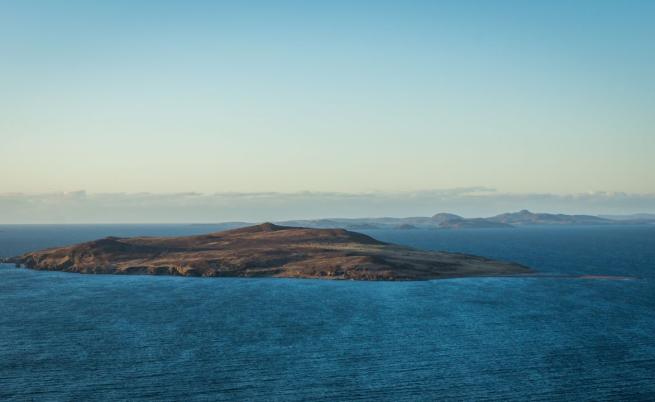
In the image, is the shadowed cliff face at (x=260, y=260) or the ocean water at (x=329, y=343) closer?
the ocean water at (x=329, y=343)

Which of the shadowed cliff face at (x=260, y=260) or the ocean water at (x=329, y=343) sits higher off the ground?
the shadowed cliff face at (x=260, y=260)

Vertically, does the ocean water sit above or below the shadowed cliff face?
below

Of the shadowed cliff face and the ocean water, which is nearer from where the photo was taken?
the ocean water

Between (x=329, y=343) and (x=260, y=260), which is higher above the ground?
(x=260, y=260)

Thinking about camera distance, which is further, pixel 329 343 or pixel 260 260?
pixel 260 260

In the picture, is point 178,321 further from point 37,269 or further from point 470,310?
point 37,269
